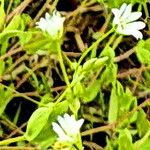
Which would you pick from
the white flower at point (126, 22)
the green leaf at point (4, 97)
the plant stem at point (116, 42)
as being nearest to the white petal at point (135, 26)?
the white flower at point (126, 22)

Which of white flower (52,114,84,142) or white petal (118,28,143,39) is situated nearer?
white flower (52,114,84,142)

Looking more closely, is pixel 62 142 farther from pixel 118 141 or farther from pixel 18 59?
pixel 18 59

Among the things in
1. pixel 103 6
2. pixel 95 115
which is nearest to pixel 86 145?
pixel 95 115

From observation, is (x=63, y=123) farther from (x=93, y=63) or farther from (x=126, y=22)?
(x=126, y=22)

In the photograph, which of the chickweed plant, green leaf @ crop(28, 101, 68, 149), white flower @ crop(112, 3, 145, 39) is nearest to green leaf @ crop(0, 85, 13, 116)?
the chickweed plant

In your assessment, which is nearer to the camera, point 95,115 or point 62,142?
point 62,142

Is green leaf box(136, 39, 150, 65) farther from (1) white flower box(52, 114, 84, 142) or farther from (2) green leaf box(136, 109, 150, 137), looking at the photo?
(1) white flower box(52, 114, 84, 142)
